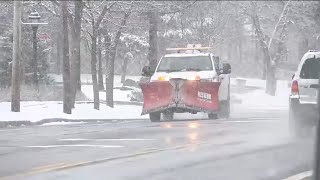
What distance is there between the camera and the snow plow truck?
1772 cm

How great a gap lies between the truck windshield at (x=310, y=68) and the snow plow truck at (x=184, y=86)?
17.8 ft

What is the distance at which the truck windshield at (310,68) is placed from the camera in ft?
40.9

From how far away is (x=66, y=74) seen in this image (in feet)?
72.1

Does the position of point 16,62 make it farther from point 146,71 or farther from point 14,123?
point 146,71

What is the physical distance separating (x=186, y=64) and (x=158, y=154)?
358 inches

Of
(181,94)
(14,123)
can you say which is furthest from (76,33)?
(181,94)

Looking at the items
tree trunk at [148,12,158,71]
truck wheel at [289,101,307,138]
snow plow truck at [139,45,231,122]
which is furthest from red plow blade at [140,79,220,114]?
tree trunk at [148,12,158,71]

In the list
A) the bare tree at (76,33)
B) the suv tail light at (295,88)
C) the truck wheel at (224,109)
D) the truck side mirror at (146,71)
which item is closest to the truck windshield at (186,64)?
the truck side mirror at (146,71)

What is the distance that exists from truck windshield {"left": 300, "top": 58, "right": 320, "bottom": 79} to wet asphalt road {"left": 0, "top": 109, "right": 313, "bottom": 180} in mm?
1406

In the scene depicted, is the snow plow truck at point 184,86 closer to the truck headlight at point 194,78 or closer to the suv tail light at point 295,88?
the truck headlight at point 194,78

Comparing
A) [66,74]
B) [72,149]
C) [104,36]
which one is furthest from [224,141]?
[104,36]

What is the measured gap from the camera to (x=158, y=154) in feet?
31.8

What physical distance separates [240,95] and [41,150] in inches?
1323

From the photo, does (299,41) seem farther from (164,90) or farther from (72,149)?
(72,149)
